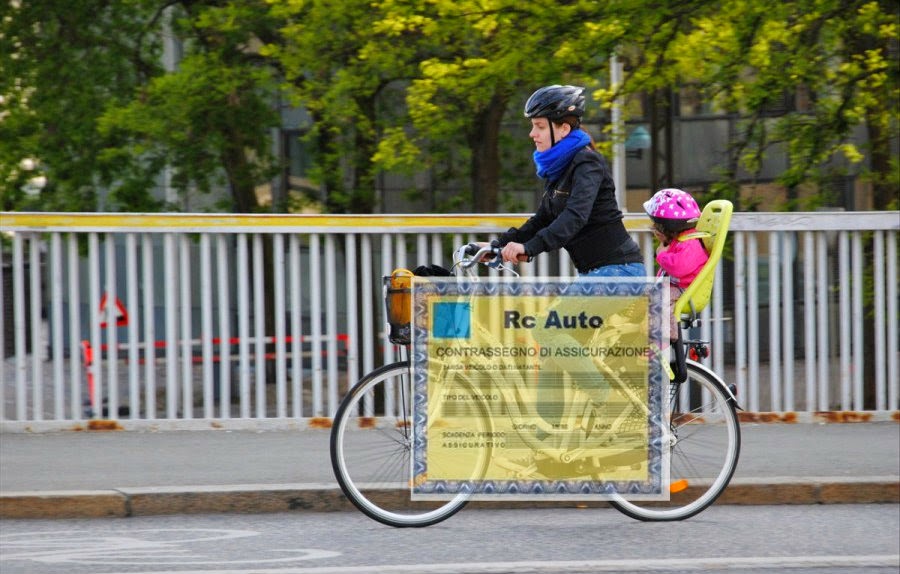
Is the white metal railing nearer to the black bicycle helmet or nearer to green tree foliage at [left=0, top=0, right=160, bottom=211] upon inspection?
the black bicycle helmet

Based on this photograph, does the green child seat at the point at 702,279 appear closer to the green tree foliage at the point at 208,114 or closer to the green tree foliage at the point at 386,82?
the green tree foliage at the point at 386,82

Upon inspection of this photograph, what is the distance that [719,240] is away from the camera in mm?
5934

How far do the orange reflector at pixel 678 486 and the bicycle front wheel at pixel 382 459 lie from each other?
36.3 inches

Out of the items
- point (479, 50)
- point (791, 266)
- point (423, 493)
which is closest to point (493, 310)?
point (423, 493)

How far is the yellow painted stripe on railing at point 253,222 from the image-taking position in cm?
850

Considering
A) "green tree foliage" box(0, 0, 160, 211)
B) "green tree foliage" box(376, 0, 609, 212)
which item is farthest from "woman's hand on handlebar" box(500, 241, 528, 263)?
"green tree foliage" box(0, 0, 160, 211)

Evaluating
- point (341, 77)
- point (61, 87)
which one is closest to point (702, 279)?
point (341, 77)

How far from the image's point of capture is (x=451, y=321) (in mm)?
5492

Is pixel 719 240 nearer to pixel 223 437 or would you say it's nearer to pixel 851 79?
pixel 223 437

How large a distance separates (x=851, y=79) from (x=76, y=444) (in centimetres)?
738

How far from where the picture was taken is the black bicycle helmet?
564 cm
